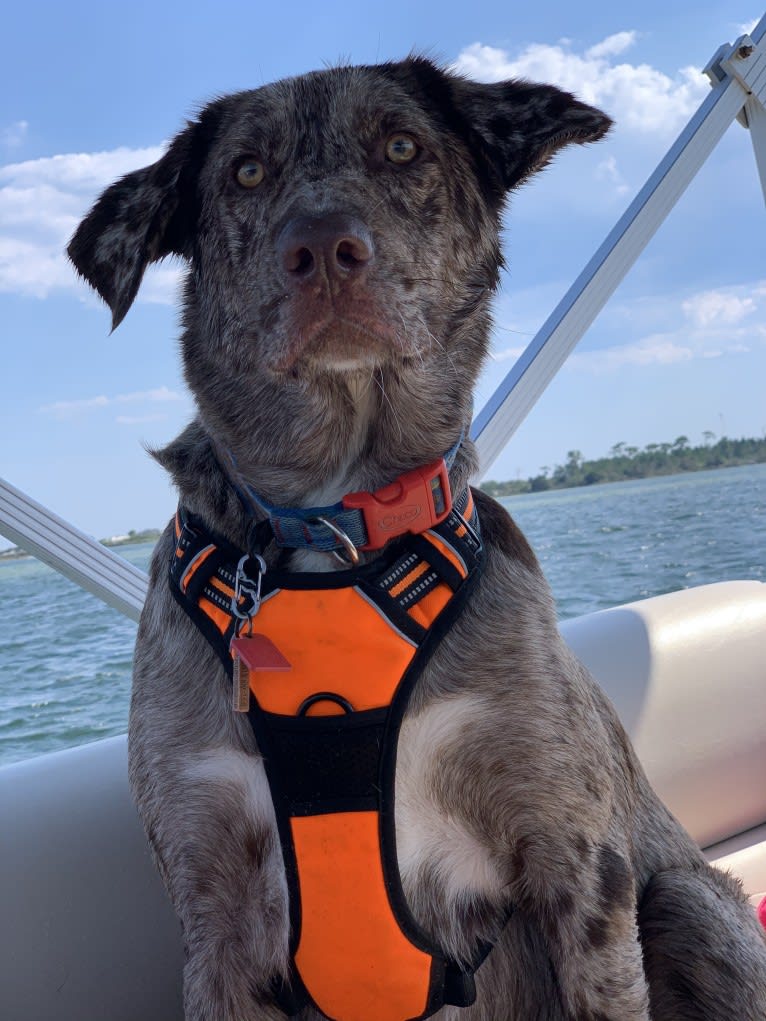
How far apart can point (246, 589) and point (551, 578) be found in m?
3.79

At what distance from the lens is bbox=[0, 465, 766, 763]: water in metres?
4.72

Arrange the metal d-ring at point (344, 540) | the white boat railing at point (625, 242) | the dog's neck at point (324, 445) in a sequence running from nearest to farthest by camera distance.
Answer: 1. the metal d-ring at point (344, 540)
2. the dog's neck at point (324, 445)
3. the white boat railing at point (625, 242)

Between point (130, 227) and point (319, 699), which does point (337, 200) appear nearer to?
point (130, 227)

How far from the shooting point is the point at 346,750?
1.24m

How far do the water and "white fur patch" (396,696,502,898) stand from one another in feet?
1.38

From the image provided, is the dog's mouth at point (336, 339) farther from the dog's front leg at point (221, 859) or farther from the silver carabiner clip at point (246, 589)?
the dog's front leg at point (221, 859)

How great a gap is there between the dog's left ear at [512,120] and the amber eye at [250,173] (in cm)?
33

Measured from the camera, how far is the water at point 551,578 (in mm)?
4723

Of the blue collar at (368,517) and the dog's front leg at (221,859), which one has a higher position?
the blue collar at (368,517)

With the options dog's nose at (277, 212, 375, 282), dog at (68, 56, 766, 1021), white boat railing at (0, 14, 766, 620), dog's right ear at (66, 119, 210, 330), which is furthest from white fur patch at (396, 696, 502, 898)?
white boat railing at (0, 14, 766, 620)

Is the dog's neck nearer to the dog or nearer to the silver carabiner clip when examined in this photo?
the dog

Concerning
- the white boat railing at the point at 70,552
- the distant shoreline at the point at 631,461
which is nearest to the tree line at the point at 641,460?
the distant shoreline at the point at 631,461

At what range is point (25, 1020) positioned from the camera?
1538 mm

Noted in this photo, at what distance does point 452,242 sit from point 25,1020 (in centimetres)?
144
